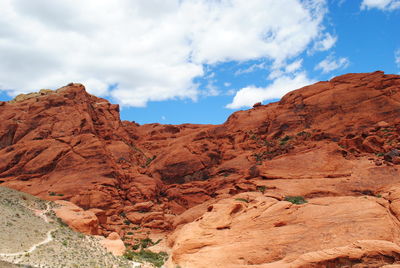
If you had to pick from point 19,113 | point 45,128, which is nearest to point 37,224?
point 45,128

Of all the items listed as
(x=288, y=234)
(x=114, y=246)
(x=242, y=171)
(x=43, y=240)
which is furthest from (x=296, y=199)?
(x=43, y=240)

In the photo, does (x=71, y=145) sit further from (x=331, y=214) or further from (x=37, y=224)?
(x=331, y=214)

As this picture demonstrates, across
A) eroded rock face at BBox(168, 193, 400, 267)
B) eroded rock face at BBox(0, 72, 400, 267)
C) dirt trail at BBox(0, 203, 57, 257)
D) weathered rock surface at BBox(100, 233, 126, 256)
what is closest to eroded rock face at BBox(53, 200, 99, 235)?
dirt trail at BBox(0, 203, 57, 257)

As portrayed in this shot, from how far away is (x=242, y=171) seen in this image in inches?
1756

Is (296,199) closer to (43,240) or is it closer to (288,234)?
(288,234)

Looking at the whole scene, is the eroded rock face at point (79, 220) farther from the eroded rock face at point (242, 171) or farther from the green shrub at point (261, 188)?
the green shrub at point (261, 188)

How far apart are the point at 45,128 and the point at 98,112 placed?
12.0 m

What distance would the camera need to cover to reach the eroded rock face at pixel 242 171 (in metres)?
22.3

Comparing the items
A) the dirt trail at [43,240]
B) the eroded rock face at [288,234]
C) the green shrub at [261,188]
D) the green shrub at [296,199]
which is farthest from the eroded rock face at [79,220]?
the green shrub at [296,199]

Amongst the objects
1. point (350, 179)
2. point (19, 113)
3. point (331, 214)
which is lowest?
point (331, 214)

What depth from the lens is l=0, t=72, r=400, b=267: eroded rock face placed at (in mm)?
22328

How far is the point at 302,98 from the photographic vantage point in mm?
53719

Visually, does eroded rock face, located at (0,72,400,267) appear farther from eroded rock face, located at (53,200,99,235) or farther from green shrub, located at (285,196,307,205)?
eroded rock face, located at (53,200,99,235)

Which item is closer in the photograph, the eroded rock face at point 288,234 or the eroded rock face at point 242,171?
the eroded rock face at point 288,234
